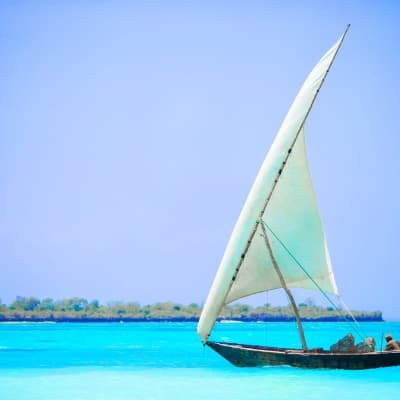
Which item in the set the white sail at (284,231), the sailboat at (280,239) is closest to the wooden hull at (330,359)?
the sailboat at (280,239)

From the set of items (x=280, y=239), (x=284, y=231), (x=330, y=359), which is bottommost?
(x=330, y=359)

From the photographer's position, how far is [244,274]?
22.3 meters

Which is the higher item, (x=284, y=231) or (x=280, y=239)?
(x=284, y=231)

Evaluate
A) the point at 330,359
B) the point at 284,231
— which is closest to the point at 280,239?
the point at 284,231

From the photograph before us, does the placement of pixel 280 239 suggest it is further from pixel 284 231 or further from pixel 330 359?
pixel 330 359

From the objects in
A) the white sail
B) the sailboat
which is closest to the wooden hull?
the sailboat

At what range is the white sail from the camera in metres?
22.0

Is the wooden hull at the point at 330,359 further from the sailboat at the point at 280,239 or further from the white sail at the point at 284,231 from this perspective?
the white sail at the point at 284,231

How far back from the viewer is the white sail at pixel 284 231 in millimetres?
22047

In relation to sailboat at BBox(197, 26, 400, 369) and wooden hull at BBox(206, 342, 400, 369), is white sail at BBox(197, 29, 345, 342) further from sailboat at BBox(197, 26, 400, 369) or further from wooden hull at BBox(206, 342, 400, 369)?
wooden hull at BBox(206, 342, 400, 369)

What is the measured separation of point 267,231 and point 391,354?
470 centimetres

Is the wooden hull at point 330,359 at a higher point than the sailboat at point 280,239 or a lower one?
lower

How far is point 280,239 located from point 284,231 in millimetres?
267

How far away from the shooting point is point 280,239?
22.8m
